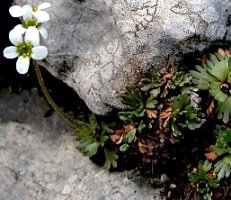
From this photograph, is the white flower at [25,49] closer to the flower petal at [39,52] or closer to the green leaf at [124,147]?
the flower petal at [39,52]

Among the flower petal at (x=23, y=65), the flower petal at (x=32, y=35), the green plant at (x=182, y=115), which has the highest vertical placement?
the flower petal at (x=32, y=35)

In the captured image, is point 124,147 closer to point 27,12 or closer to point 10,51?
point 10,51

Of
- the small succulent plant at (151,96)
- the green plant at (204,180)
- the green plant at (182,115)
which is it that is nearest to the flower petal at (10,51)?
the small succulent plant at (151,96)

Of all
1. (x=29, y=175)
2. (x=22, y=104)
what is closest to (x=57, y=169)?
(x=29, y=175)

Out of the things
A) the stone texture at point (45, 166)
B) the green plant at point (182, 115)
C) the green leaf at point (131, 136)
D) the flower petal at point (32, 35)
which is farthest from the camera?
the stone texture at point (45, 166)

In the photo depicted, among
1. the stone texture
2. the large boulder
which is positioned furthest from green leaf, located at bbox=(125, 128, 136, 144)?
the stone texture

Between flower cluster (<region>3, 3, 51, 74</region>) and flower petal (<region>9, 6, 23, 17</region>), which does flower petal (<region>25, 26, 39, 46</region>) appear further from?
flower petal (<region>9, 6, 23, 17</region>)

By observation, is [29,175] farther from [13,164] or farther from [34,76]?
[34,76]
